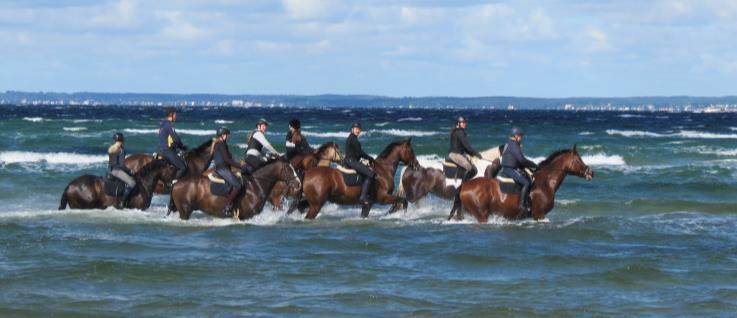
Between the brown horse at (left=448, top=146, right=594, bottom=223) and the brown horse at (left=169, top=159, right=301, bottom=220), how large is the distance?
9.50 feet

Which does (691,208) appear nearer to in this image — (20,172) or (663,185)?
(663,185)

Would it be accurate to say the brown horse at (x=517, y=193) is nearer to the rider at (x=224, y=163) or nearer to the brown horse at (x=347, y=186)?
the brown horse at (x=347, y=186)

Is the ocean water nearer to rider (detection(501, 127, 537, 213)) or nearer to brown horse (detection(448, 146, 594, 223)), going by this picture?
brown horse (detection(448, 146, 594, 223))

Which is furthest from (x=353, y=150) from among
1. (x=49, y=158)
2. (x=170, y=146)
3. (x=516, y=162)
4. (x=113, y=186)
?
(x=49, y=158)

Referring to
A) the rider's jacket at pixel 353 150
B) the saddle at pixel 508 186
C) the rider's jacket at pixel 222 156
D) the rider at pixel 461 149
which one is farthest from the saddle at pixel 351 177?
the saddle at pixel 508 186

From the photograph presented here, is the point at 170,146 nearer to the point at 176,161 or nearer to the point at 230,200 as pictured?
the point at 176,161

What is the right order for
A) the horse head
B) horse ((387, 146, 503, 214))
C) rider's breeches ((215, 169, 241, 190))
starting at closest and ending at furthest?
1. rider's breeches ((215, 169, 241, 190))
2. the horse head
3. horse ((387, 146, 503, 214))

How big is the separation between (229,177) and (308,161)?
2.17 metres

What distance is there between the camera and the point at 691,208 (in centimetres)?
2706

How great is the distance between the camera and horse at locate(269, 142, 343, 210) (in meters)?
22.8

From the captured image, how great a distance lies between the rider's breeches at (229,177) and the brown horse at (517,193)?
3741 mm

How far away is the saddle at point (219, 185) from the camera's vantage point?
21.2 meters

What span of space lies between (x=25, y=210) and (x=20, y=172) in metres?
11.0

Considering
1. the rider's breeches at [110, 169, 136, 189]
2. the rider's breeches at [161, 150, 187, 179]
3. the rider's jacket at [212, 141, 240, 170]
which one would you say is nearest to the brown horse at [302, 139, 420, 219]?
the rider's jacket at [212, 141, 240, 170]
